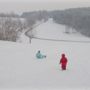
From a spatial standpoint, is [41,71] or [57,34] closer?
[41,71]

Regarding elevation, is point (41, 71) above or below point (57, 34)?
below

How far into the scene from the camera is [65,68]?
8078 mm

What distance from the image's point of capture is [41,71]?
7.90m

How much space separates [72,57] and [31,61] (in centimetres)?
158

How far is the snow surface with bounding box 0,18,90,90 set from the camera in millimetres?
6320

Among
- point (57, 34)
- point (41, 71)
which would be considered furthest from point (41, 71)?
point (57, 34)

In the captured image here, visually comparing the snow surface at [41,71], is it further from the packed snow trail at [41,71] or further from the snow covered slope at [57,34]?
the snow covered slope at [57,34]

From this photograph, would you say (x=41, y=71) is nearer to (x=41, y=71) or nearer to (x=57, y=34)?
(x=41, y=71)

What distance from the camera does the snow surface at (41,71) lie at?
632cm

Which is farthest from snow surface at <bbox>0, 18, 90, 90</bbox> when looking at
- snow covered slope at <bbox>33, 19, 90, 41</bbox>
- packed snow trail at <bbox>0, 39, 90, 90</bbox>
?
snow covered slope at <bbox>33, 19, 90, 41</bbox>

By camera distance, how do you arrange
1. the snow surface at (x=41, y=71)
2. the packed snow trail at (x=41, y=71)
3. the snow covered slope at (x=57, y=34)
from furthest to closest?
the snow covered slope at (x=57, y=34)
the packed snow trail at (x=41, y=71)
the snow surface at (x=41, y=71)

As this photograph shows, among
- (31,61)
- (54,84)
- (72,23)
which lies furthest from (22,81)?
(72,23)

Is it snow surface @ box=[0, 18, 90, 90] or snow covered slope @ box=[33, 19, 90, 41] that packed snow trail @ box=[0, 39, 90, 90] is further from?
snow covered slope @ box=[33, 19, 90, 41]

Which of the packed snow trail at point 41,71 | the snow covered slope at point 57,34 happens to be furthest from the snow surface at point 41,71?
the snow covered slope at point 57,34
